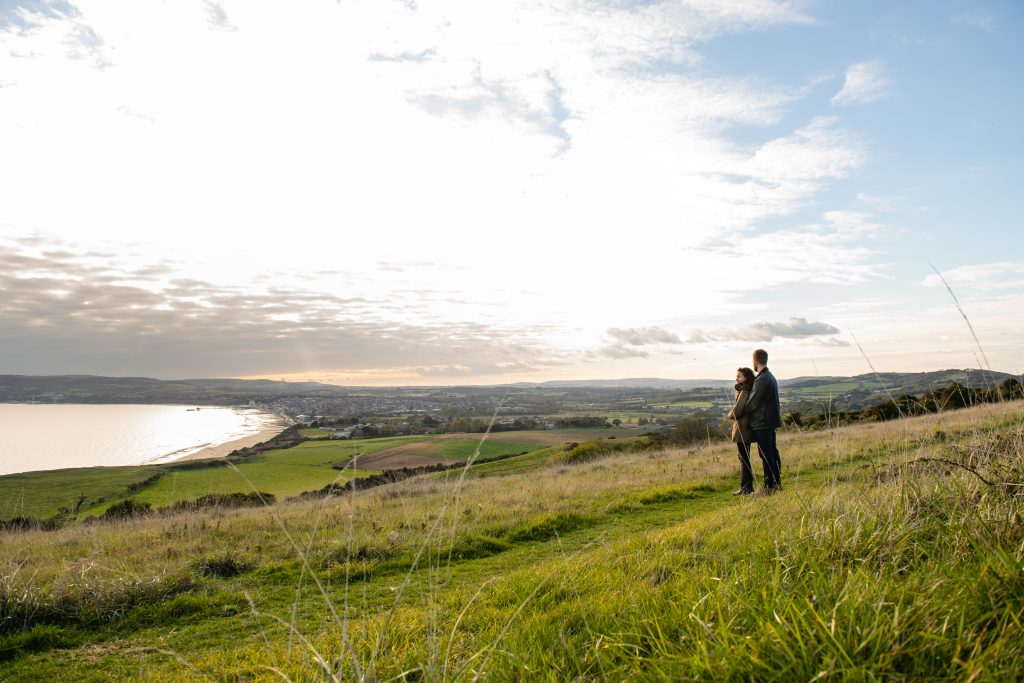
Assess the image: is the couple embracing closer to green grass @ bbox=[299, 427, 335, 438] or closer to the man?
the man

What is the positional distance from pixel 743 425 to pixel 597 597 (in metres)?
7.78

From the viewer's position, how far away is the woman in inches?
420

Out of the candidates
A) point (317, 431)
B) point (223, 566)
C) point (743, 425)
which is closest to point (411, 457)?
point (223, 566)

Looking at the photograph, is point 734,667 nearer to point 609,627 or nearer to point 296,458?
point 609,627

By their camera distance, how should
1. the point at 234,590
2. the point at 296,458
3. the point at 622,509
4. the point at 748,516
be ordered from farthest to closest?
the point at 296,458
the point at 622,509
the point at 234,590
the point at 748,516

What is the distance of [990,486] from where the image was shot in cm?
386

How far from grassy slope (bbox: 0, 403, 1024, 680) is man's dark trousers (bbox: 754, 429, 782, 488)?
1.35 metres

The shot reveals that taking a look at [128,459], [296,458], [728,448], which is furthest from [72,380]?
[728,448]

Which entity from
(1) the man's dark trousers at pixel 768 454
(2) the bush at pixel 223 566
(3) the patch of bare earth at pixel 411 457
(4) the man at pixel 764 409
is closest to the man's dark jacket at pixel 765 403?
(4) the man at pixel 764 409

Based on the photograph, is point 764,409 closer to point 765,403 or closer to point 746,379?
point 765,403

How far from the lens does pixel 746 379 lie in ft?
36.8

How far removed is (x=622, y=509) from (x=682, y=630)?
29.9 ft

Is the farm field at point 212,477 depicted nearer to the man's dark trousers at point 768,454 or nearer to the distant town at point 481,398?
the distant town at point 481,398

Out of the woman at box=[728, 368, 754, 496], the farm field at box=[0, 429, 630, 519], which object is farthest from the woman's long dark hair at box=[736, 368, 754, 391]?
the farm field at box=[0, 429, 630, 519]
